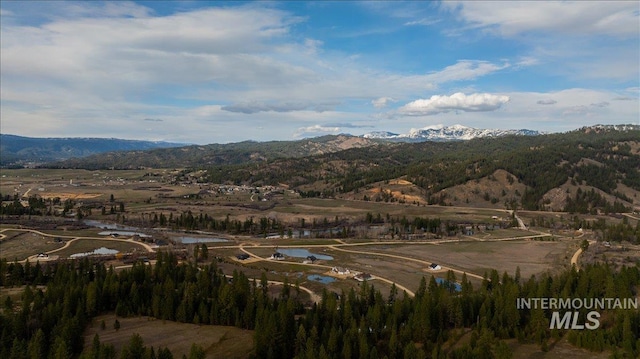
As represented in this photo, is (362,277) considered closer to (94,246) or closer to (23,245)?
(94,246)

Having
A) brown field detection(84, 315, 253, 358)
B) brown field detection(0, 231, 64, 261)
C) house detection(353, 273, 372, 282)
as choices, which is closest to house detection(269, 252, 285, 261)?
house detection(353, 273, 372, 282)

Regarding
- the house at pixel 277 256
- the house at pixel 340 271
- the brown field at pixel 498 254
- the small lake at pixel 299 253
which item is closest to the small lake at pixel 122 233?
the small lake at pixel 299 253

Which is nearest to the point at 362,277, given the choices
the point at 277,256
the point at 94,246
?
the point at 277,256

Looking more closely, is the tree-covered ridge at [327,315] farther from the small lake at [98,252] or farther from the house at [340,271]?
the small lake at [98,252]

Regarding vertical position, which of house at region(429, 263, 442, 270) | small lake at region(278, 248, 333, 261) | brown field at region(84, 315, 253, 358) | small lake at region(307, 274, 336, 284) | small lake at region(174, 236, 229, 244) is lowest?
brown field at region(84, 315, 253, 358)

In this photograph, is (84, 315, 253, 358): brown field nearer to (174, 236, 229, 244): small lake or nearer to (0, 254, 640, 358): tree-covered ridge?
(0, 254, 640, 358): tree-covered ridge
